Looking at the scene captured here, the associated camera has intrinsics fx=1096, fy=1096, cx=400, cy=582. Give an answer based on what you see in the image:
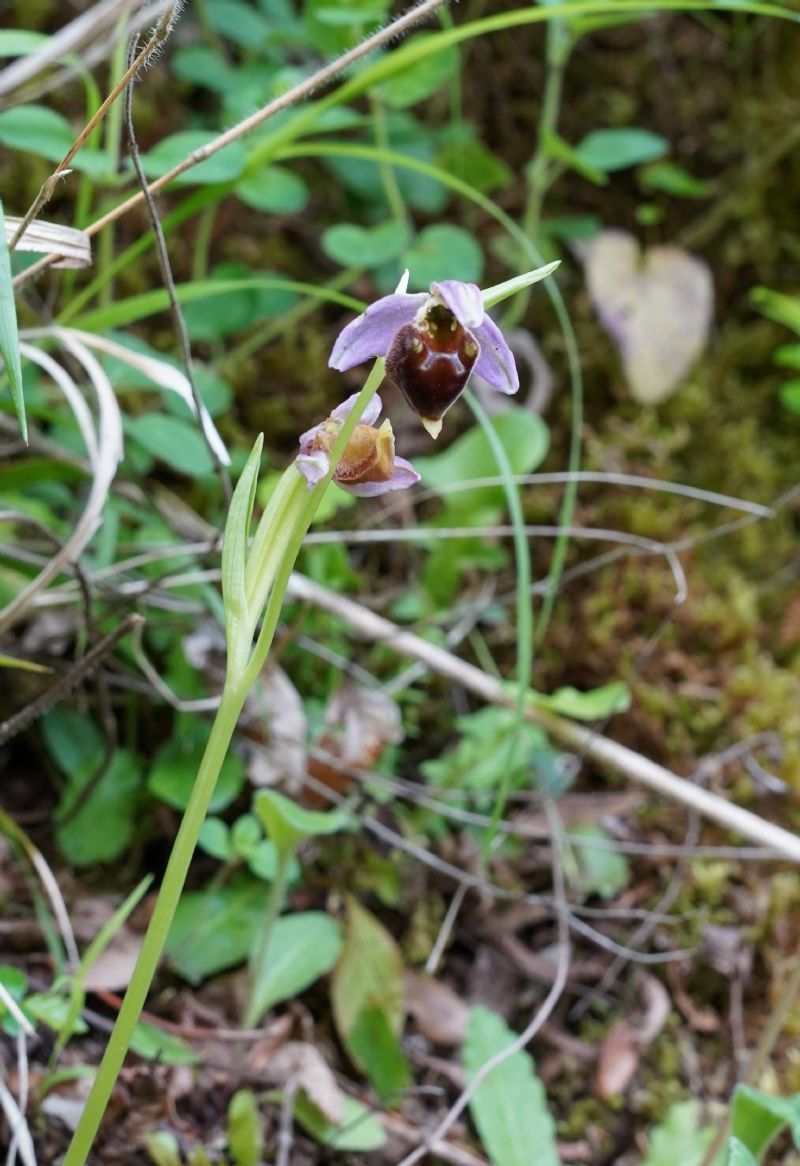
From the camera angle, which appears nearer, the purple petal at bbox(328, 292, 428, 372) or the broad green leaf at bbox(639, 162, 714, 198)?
the purple petal at bbox(328, 292, 428, 372)

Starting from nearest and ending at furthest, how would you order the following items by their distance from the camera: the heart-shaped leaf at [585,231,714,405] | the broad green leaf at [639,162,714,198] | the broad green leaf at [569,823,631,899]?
the broad green leaf at [569,823,631,899], the heart-shaped leaf at [585,231,714,405], the broad green leaf at [639,162,714,198]

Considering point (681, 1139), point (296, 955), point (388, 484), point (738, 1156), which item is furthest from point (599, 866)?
point (388, 484)

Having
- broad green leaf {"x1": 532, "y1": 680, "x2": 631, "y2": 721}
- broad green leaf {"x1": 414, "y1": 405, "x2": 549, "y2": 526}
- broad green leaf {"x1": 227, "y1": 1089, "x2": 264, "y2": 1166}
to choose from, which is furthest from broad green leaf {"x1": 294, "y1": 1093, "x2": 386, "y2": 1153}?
broad green leaf {"x1": 414, "y1": 405, "x2": 549, "y2": 526}

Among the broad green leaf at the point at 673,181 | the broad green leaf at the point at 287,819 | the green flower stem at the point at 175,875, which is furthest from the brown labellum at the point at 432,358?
the broad green leaf at the point at 673,181

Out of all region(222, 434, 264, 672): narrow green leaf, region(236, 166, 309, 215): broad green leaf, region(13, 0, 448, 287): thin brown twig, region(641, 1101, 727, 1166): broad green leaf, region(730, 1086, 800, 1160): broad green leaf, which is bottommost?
region(641, 1101, 727, 1166): broad green leaf

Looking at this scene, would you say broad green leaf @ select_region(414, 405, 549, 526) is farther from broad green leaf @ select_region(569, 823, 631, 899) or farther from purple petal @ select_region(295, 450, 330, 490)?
purple petal @ select_region(295, 450, 330, 490)

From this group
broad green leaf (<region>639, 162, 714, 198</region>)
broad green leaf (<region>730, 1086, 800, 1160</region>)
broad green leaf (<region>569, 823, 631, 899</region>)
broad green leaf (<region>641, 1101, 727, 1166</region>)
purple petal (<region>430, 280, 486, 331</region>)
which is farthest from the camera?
broad green leaf (<region>639, 162, 714, 198</region>)

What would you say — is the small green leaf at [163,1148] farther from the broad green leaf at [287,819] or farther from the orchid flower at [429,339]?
the orchid flower at [429,339]

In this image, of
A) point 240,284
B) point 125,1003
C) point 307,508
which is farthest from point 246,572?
point 240,284
